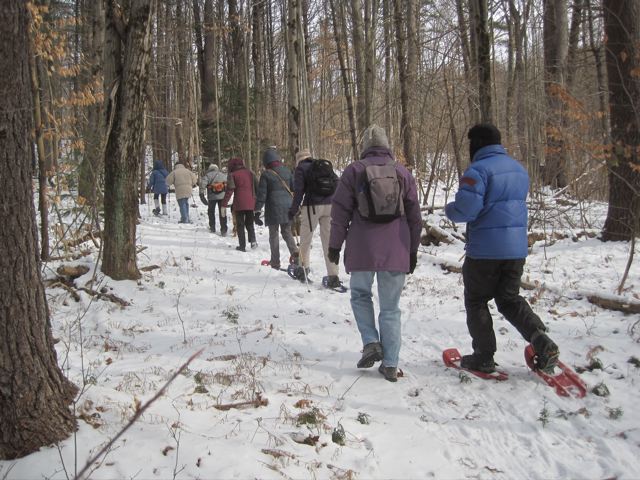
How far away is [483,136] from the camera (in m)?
3.96

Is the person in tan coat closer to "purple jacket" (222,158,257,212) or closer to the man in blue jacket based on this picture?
"purple jacket" (222,158,257,212)

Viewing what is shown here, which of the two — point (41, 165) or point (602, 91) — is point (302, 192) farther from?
point (602, 91)

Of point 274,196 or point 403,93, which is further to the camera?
point 403,93

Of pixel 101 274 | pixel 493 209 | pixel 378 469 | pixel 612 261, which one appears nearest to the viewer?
pixel 378 469

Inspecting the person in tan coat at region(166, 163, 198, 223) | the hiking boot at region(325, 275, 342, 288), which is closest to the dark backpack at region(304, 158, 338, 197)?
the hiking boot at region(325, 275, 342, 288)

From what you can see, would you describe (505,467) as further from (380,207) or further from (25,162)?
(25,162)

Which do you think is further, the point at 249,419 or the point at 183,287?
the point at 183,287

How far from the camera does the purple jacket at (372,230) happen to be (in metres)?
3.96

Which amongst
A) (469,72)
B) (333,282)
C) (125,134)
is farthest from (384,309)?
(469,72)

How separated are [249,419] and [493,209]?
2.46 meters

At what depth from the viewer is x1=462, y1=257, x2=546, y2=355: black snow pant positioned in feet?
12.7

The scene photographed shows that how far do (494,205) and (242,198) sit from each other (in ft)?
24.3

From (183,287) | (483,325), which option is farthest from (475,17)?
(183,287)

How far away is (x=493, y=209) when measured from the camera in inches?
152
